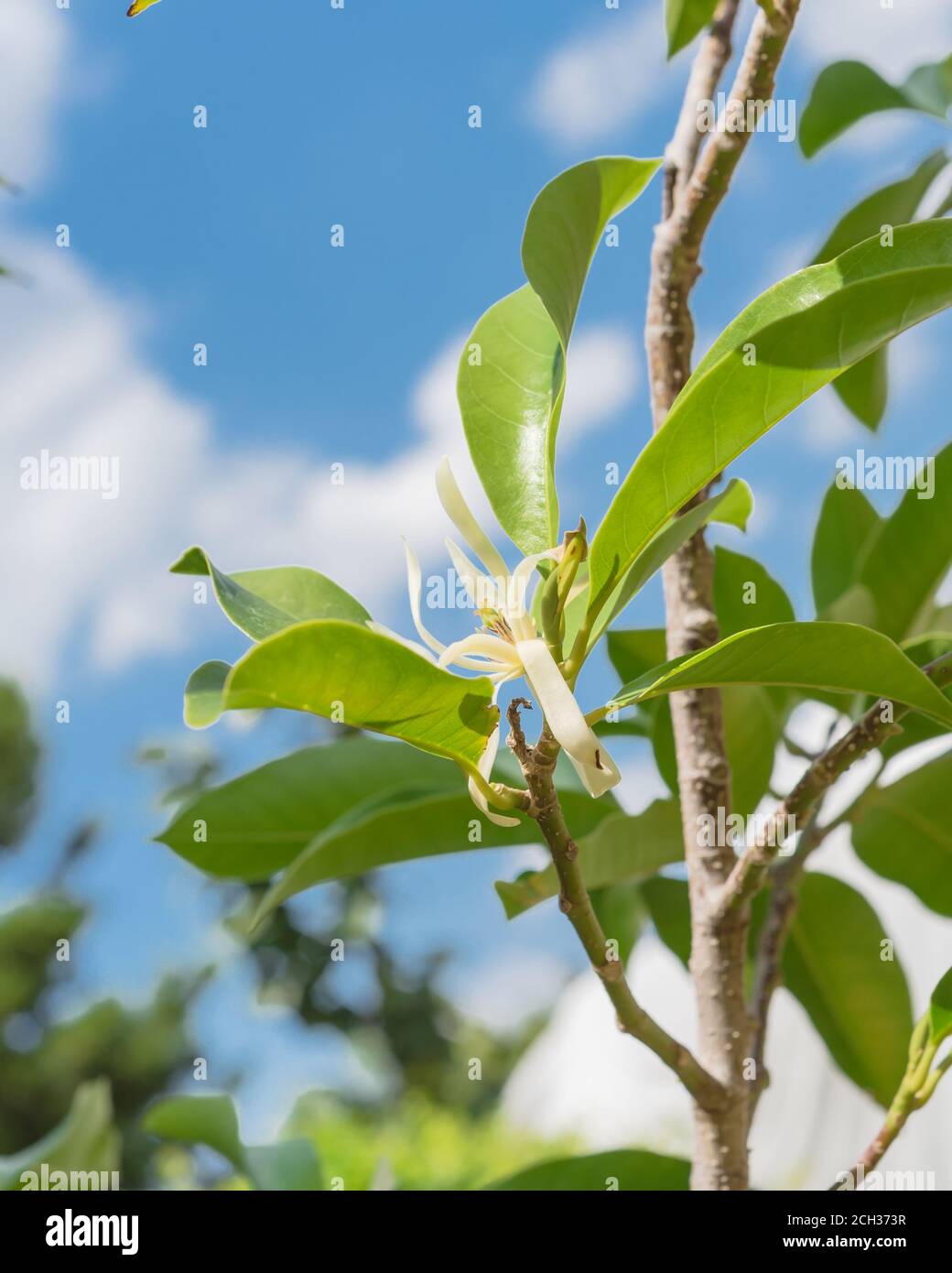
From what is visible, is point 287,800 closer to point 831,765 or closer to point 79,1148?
point 79,1148

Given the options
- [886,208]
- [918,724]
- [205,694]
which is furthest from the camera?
[886,208]

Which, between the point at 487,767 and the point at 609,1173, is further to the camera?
the point at 609,1173

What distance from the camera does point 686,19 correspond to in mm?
791

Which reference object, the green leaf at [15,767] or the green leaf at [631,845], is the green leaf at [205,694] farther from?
the green leaf at [15,767]

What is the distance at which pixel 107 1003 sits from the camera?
367 inches

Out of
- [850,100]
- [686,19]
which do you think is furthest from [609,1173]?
[850,100]

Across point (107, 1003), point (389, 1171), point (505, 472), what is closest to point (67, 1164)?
→ point (389, 1171)

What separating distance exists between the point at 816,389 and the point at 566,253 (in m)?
0.12

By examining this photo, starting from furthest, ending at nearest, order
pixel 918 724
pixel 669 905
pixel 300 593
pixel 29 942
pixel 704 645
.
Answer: pixel 29 942
pixel 669 905
pixel 918 724
pixel 704 645
pixel 300 593

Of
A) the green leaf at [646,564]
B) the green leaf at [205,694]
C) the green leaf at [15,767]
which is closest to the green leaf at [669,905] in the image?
the green leaf at [646,564]

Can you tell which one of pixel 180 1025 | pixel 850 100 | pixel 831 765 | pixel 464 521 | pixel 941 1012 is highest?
pixel 850 100

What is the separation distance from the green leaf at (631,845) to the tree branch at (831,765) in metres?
0.15

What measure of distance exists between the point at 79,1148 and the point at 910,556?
2.24ft

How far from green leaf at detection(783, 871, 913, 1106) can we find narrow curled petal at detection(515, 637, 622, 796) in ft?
1.53
